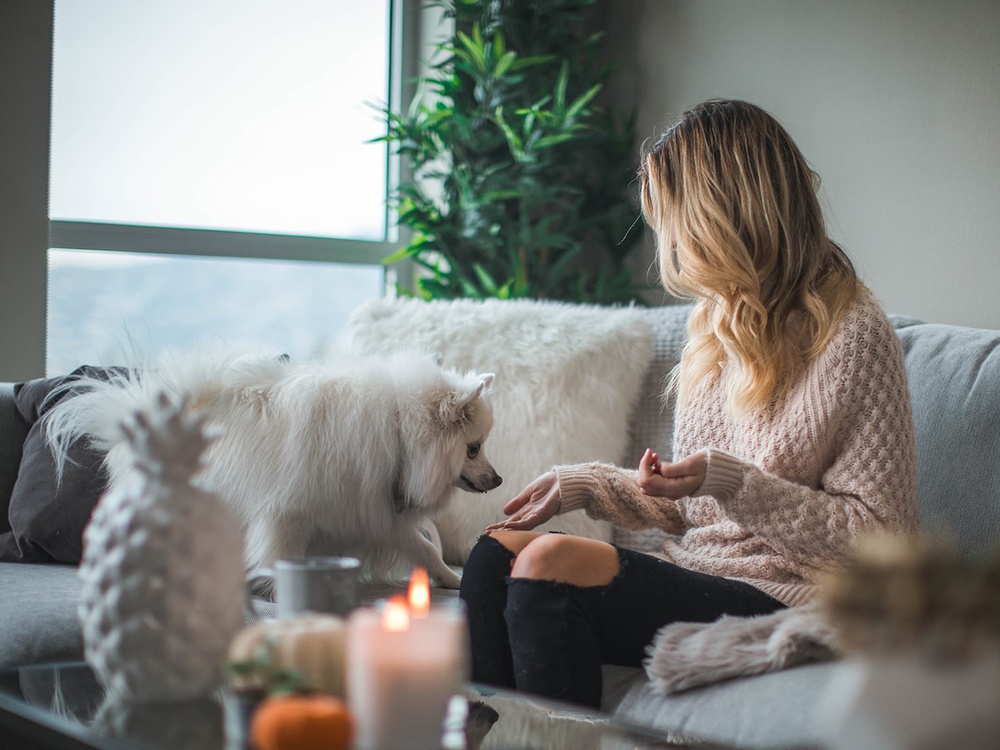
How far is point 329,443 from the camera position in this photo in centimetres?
190

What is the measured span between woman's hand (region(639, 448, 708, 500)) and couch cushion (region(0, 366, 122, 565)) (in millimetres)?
1257

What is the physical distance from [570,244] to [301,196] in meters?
0.96

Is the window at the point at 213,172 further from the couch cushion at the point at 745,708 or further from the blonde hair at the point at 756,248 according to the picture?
the couch cushion at the point at 745,708

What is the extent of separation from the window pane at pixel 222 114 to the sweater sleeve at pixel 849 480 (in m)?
2.24

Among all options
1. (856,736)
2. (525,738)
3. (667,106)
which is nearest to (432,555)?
(525,738)

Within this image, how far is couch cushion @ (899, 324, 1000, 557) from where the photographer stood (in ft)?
5.74

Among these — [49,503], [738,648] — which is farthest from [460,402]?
[49,503]

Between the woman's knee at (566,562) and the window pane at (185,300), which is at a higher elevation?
the window pane at (185,300)

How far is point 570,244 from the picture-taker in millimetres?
3459

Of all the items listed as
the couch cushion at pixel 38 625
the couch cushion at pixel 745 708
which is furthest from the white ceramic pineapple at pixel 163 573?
the couch cushion at pixel 38 625

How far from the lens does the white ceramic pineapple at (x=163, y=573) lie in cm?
95

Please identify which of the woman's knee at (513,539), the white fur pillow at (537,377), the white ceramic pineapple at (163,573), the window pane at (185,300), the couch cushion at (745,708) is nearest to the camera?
the white ceramic pineapple at (163,573)

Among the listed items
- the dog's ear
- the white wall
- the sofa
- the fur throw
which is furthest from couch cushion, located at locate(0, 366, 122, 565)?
the white wall

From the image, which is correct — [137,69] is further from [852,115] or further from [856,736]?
[856,736]
